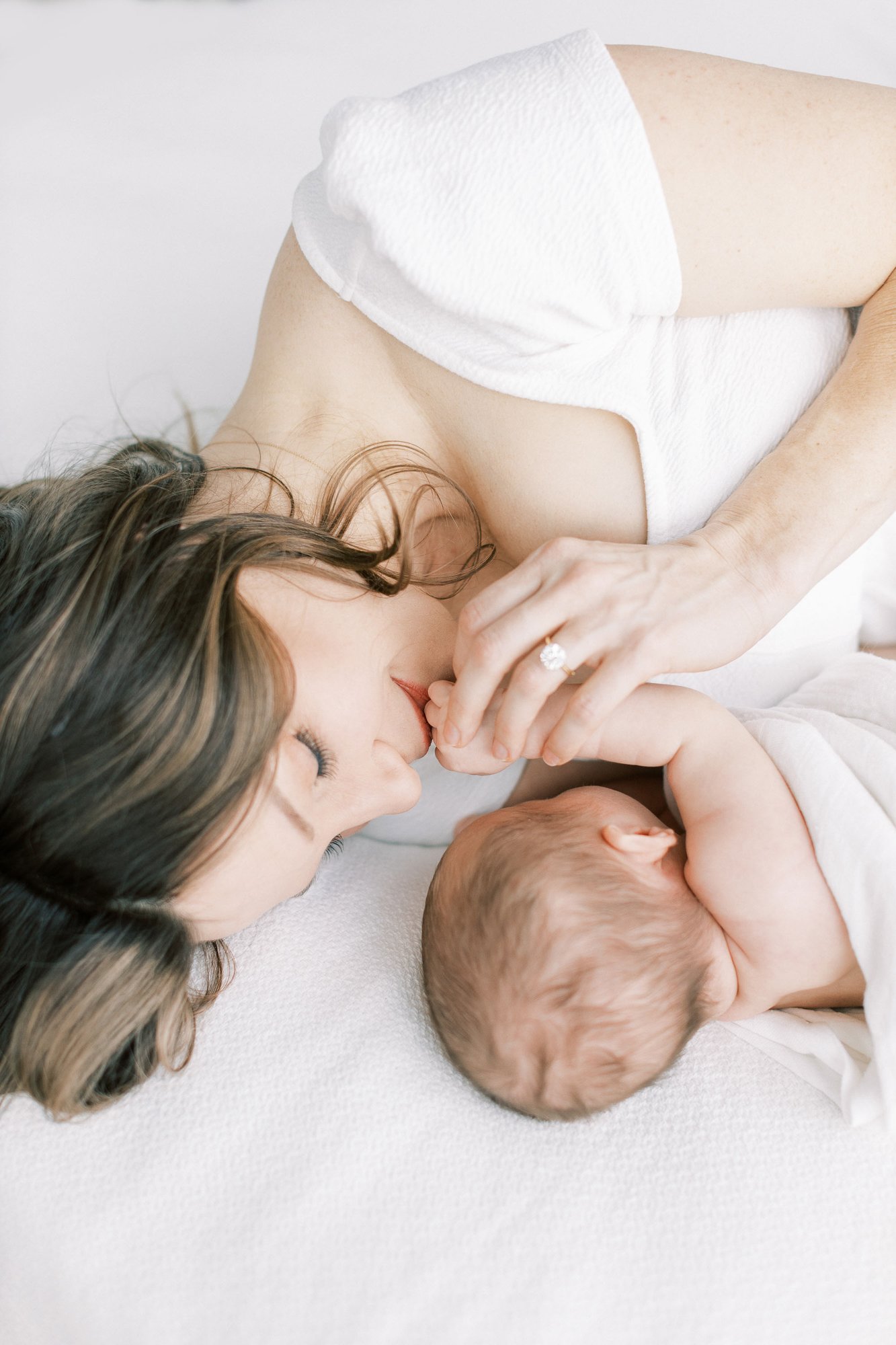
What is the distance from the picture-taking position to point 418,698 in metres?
1.06

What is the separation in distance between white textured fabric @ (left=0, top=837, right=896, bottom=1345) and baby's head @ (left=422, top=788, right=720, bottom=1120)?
0.06 meters

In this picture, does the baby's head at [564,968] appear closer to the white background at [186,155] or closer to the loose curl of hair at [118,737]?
the loose curl of hair at [118,737]

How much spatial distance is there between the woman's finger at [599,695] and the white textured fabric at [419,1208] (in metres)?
0.38

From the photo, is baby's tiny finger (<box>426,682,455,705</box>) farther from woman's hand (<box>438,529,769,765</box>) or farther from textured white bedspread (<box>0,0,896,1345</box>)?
textured white bedspread (<box>0,0,896,1345</box>)

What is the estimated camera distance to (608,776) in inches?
52.5

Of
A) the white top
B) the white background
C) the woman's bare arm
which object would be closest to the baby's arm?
the white top

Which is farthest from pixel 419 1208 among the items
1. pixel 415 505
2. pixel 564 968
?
pixel 415 505

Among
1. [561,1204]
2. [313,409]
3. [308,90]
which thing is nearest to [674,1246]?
[561,1204]

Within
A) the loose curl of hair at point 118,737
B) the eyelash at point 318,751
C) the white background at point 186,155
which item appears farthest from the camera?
the white background at point 186,155

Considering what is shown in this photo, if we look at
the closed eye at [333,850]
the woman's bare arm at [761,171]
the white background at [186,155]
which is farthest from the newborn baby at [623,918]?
→ the white background at [186,155]

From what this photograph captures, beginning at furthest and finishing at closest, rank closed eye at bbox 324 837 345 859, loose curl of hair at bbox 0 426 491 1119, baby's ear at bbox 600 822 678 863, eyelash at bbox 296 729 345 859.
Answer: closed eye at bbox 324 837 345 859 → baby's ear at bbox 600 822 678 863 → eyelash at bbox 296 729 345 859 → loose curl of hair at bbox 0 426 491 1119

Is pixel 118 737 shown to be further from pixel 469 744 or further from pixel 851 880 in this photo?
pixel 851 880

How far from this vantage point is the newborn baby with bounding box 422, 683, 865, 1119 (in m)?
0.95

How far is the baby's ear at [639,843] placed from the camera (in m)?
1.02
